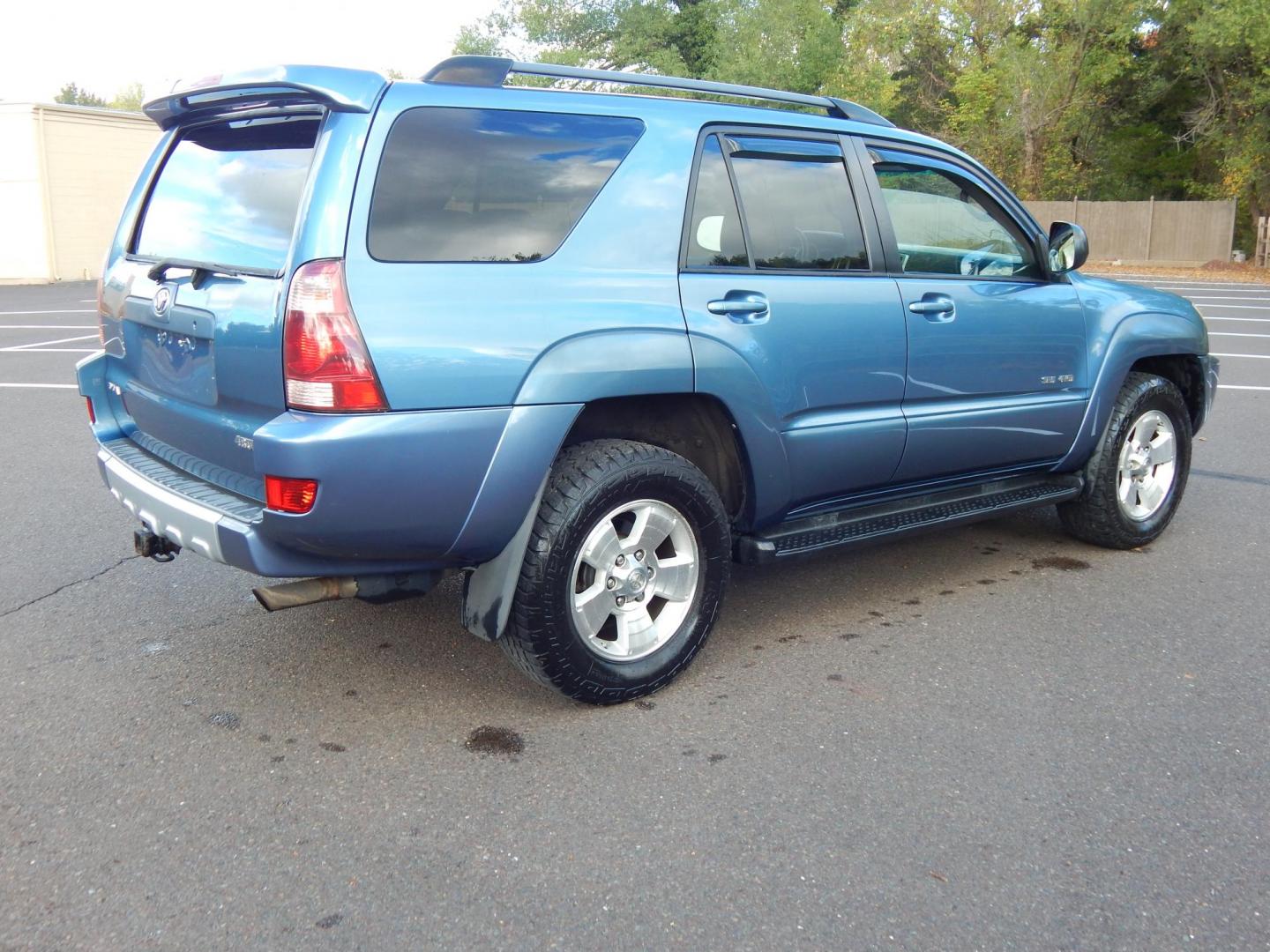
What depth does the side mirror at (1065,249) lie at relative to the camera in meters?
4.96

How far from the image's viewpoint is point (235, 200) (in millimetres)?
3537

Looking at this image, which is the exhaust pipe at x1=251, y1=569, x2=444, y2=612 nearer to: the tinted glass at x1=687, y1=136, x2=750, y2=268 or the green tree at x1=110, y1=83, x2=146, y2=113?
the tinted glass at x1=687, y1=136, x2=750, y2=268

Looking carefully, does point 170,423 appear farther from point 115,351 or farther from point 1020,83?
point 1020,83

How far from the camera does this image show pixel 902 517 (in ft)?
14.8

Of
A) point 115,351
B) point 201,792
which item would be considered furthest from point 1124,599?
point 115,351

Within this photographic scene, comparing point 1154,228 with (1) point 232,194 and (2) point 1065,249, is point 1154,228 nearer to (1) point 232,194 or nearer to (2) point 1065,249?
(2) point 1065,249

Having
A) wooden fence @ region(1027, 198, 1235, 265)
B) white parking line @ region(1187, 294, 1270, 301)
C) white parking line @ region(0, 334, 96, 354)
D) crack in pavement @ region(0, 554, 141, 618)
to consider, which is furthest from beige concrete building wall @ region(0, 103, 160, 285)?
crack in pavement @ region(0, 554, 141, 618)

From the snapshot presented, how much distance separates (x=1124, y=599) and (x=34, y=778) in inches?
157

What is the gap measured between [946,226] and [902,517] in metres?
1.26

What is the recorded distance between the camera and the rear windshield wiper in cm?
325

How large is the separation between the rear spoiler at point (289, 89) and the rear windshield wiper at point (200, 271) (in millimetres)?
483

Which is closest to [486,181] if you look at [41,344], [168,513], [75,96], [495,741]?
[168,513]

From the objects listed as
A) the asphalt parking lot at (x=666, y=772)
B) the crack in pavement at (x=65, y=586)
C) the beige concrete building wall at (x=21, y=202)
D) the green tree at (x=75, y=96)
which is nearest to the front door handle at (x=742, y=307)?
the asphalt parking lot at (x=666, y=772)

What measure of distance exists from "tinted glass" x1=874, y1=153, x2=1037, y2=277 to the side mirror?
11 cm
